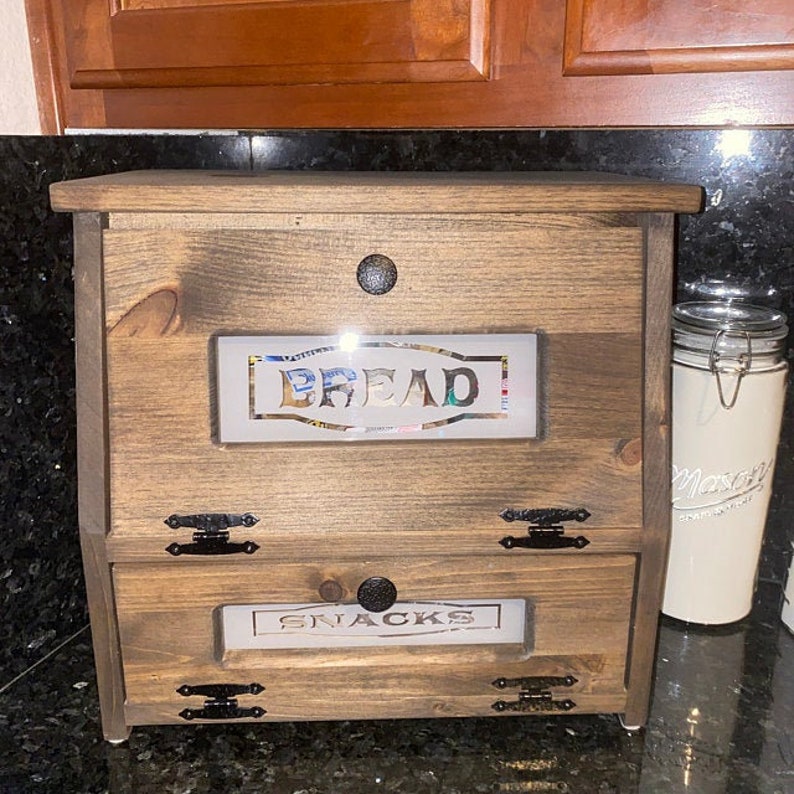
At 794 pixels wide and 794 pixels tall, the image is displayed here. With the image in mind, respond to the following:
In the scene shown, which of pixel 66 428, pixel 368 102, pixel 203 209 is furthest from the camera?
pixel 66 428

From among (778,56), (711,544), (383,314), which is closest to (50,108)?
(383,314)

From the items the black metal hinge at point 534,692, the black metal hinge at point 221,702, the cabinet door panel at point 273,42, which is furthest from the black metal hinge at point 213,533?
the cabinet door panel at point 273,42

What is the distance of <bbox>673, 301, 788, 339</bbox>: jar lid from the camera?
803mm

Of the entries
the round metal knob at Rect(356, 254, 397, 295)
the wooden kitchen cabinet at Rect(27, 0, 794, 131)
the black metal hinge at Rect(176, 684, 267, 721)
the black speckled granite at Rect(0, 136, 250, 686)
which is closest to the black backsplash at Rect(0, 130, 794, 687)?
the black speckled granite at Rect(0, 136, 250, 686)

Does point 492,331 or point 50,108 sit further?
point 50,108

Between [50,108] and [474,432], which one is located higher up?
[50,108]

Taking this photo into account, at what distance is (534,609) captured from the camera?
713 mm

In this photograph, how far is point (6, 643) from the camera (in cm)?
80

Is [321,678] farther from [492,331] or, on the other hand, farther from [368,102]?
[368,102]

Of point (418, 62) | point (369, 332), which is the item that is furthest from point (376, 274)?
point (418, 62)

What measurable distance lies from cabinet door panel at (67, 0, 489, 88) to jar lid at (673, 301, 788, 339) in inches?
12.6

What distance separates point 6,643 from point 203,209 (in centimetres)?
47

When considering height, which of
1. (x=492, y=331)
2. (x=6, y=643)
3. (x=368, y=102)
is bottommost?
(x=6, y=643)

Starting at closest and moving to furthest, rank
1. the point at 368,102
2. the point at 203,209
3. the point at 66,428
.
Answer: the point at 203,209 < the point at 368,102 < the point at 66,428
